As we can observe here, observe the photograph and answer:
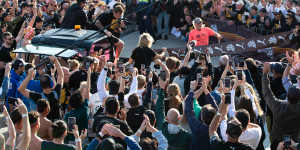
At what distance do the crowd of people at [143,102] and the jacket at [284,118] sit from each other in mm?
12

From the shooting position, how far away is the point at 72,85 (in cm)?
862

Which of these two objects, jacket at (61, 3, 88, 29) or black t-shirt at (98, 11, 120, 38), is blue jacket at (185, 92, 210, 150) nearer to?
jacket at (61, 3, 88, 29)

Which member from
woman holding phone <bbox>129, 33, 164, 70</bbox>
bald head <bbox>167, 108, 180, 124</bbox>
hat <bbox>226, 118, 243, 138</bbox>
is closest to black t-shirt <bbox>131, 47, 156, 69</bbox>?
woman holding phone <bbox>129, 33, 164, 70</bbox>

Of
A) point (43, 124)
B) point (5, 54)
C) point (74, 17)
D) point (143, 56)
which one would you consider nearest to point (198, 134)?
point (43, 124)

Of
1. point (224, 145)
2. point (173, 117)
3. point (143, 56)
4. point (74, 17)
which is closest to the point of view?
point (224, 145)

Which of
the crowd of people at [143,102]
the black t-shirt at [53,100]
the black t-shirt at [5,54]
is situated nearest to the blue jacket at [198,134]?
the crowd of people at [143,102]

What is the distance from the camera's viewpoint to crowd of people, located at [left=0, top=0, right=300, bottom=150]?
571 centimetres

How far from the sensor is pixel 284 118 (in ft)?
22.6

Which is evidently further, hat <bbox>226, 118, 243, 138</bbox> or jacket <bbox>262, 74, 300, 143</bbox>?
jacket <bbox>262, 74, 300, 143</bbox>

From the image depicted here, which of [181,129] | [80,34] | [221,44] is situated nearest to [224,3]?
[221,44]

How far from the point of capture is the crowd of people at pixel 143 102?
5715 mm

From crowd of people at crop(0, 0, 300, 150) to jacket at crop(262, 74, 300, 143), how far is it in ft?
0.04

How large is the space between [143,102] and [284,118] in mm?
1878

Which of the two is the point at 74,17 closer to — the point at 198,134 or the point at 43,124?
the point at 43,124
